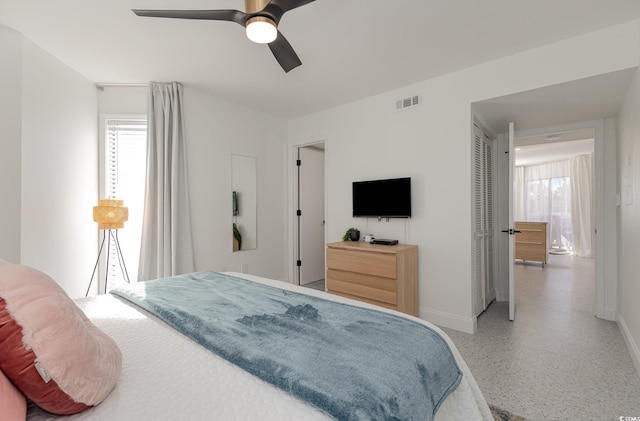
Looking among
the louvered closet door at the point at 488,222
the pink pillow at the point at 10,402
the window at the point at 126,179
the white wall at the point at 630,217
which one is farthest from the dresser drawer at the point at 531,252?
the pink pillow at the point at 10,402

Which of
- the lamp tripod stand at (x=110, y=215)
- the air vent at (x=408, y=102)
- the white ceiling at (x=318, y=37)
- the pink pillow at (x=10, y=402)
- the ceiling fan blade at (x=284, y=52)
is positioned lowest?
the pink pillow at (x=10, y=402)

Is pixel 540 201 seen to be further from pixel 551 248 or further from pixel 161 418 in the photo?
pixel 161 418

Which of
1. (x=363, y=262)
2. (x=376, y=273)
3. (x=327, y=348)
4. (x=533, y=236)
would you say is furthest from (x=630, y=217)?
(x=533, y=236)

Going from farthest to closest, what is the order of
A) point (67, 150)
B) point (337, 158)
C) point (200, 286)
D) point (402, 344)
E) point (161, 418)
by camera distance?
point (337, 158), point (67, 150), point (200, 286), point (402, 344), point (161, 418)

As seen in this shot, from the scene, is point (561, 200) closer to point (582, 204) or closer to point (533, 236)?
point (582, 204)

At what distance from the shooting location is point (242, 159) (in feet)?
12.9

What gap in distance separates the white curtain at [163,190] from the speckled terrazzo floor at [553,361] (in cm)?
295

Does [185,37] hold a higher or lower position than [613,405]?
higher

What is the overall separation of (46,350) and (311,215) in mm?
4044

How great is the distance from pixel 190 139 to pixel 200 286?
6.91 feet

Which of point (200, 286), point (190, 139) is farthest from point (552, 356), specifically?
point (190, 139)

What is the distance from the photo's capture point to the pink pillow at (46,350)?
0.70m

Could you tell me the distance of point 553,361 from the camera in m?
2.29

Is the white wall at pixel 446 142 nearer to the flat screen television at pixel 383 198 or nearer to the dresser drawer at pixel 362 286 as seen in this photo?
the flat screen television at pixel 383 198
